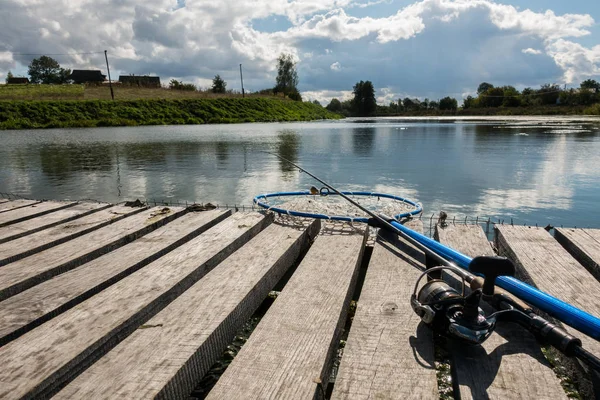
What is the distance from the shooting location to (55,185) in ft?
33.2

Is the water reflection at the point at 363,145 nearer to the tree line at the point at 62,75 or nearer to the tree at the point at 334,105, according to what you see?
the tree line at the point at 62,75

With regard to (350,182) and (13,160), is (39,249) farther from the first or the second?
(13,160)

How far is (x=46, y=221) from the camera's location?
15.7 ft

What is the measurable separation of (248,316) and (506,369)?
1631mm

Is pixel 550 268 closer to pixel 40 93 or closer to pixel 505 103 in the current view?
pixel 40 93

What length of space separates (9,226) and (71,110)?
4890 cm

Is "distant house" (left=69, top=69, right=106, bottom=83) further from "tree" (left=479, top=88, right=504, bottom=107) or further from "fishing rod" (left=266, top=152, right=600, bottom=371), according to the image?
"fishing rod" (left=266, top=152, right=600, bottom=371)

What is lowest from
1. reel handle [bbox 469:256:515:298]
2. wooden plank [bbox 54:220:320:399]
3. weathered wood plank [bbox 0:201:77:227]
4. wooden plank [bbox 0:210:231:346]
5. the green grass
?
wooden plank [bbox 54:220:320:399]

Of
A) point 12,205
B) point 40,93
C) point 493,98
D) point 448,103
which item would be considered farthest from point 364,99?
point 12,205

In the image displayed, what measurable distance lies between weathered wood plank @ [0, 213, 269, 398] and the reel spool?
1762mm

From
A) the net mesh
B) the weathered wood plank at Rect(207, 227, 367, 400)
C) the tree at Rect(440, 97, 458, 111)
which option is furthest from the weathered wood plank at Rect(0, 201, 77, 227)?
the tree at Rect(440, 97, 458, 111)

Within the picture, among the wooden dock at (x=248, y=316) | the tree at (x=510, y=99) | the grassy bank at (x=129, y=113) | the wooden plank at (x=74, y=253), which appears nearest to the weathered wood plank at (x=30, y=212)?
the wooden dock at (x=248, y=316)

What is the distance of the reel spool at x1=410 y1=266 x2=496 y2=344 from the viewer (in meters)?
2.07

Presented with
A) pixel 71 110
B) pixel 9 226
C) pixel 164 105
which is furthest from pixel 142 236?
pixel 164 105
